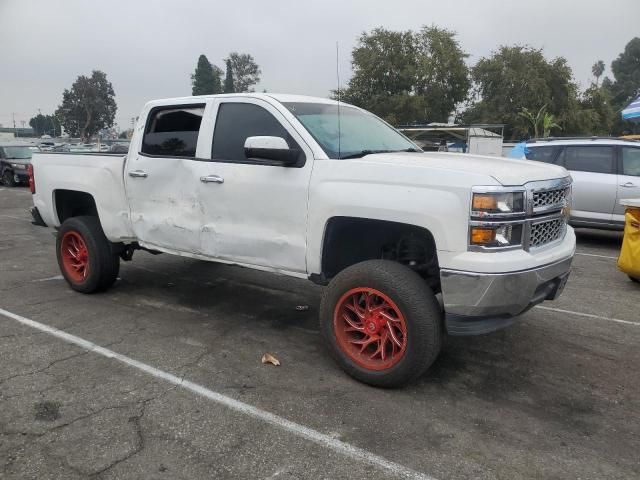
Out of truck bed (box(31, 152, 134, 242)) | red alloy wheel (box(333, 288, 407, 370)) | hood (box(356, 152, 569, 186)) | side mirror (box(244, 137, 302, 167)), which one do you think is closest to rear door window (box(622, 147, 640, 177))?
hood (box(356, 152, 569, 186))

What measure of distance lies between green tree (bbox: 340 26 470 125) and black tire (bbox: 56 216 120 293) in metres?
36.9

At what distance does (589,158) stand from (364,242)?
6868 mm

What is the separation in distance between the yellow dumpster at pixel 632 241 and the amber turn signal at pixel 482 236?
3887 millimetres

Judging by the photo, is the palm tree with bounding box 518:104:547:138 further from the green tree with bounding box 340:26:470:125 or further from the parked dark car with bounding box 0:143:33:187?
the parked dark car with bounding box 0:143:33:187

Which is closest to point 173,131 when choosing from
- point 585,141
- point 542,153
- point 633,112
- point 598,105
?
point 542,153

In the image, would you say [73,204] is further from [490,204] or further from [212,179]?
[490,204]

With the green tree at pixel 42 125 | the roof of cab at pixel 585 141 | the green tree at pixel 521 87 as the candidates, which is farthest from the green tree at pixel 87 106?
the roof of cab at pixel 585 141

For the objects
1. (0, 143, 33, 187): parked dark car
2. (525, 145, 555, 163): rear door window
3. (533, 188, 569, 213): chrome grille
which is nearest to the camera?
(533, 188, 569, 213): chrome grille

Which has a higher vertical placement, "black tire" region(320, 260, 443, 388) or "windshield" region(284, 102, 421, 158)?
"windshield" region(284, 102, 421, 158)

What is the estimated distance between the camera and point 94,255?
5.29m

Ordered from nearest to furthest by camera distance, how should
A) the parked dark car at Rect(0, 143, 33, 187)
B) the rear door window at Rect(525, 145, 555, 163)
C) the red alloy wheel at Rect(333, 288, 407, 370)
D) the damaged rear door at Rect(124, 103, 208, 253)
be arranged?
the red alloy wheel at Rect(333, 288, 407, 370) → the damaged rear door at Rect(124, 103, 208, 253) → the rear door window at Rect(525, 145, 555, 163) → the parked dark car at Rect(0, 143, 33, 187)

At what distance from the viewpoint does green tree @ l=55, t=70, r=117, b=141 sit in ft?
284

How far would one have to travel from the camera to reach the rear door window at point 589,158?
894 cm

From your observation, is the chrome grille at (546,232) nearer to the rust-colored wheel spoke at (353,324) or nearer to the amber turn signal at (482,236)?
the amber turn signal at (482,236)
